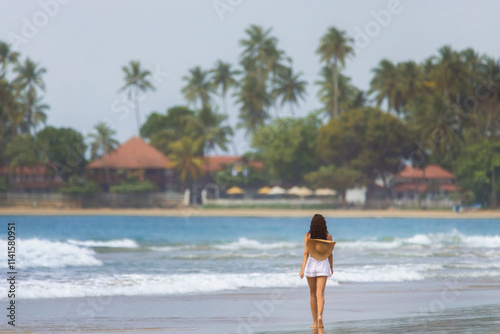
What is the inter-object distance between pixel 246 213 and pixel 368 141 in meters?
13.6

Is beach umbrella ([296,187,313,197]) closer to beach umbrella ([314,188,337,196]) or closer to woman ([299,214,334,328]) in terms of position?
beach umbrella ([314,188,337,196])

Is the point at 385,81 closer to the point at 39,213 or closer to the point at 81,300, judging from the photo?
the point at 39,213

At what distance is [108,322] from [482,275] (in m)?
10.3

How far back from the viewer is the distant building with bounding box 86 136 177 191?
296ft

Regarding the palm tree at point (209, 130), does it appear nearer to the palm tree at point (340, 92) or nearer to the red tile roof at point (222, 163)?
the red tile roof at point (222, 163)

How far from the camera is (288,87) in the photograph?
101188 millimetres

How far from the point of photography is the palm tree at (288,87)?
101125 millimetres

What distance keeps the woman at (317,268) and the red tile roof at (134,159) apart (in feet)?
263

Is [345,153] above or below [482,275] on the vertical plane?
above

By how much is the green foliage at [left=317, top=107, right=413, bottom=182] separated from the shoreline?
192 inches

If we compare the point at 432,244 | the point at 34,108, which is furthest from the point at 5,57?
the point at 432,244

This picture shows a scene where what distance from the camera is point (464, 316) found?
39.4ft

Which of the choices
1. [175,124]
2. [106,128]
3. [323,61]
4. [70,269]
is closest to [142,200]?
[106,128]

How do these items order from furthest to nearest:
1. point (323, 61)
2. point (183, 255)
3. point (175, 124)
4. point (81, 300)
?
point (175, 124)
point (323, 61)
point (183, 255)
point (81, 300)
